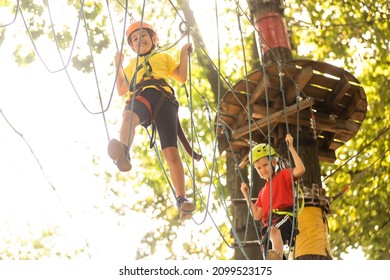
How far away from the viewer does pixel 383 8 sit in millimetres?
9672

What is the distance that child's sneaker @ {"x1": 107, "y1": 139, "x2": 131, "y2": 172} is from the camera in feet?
12.5

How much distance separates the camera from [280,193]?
15.6 ft

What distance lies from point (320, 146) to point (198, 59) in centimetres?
386

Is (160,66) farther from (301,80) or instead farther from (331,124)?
(331,124)

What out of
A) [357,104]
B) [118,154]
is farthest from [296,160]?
[357,104]

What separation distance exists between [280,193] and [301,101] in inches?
54.1

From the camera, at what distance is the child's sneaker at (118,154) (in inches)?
150

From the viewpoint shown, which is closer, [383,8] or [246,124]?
[246,124]

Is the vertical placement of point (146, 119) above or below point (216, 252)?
below

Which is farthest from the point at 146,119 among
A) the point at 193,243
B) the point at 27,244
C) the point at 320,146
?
the point at 27,244

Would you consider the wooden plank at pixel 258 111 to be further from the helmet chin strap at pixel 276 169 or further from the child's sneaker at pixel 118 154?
the child's sneaker at pixel 118 154

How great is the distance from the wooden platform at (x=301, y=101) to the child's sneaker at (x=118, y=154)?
2242mm

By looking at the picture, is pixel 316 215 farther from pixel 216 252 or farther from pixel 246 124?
pixel 216 252

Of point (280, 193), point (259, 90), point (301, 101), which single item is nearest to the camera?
point (280, 193)
